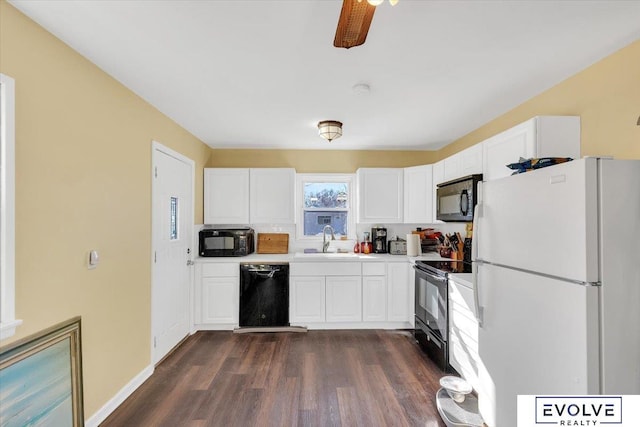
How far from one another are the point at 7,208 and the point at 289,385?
2.19m

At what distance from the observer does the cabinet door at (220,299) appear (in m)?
3.63

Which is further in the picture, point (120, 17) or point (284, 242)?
point (284, 242)

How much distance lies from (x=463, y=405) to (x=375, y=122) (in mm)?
2589

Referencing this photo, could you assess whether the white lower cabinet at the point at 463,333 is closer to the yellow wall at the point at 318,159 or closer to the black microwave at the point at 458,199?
the black microwave at the point at 458,199

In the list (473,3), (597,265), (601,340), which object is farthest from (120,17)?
(601,340)

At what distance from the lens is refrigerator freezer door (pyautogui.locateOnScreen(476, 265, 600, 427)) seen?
121cm

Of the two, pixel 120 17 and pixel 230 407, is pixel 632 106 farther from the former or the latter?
pixel 230 407

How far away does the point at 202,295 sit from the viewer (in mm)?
3633

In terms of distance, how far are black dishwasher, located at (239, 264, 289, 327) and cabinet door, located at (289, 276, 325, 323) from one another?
11 centimetres

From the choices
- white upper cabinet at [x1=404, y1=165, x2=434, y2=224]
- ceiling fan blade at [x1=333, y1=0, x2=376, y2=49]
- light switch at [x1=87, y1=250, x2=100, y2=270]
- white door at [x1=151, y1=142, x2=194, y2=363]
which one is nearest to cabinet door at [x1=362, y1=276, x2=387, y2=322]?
white upper cabinet at [x1=404, y1=165, x2=434, y2=224]

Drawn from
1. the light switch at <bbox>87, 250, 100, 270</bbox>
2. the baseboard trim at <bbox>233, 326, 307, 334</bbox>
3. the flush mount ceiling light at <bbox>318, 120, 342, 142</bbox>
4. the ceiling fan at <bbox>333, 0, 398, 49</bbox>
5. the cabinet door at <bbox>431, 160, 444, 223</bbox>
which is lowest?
the baseboard trim at <bbox>233, 326, 307, 334</bbox>

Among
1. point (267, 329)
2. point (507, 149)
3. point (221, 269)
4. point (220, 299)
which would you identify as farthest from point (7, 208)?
point (507, 149)

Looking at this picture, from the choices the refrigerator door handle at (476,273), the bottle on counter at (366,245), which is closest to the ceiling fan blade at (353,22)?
the refrigerator door handle at (476,273)

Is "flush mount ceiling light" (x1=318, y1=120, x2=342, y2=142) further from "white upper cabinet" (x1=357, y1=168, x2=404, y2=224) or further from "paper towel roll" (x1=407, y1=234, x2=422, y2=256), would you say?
"paper towel roll" (x1=407, y1=234, x2=422, y2=256)
